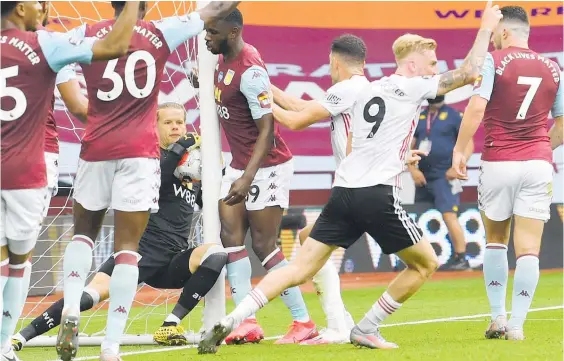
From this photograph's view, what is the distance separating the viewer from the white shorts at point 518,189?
7.40m

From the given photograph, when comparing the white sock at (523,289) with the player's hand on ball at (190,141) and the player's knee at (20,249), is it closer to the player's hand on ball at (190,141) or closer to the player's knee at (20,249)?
the player's hand on ball at (190,141)

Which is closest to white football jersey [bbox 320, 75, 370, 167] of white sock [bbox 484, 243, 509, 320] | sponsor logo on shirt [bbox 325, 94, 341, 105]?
sponsor logo on shirt [bbox 325, 94, 341, 105]

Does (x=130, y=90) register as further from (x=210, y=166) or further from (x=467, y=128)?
(x=467, y=128)

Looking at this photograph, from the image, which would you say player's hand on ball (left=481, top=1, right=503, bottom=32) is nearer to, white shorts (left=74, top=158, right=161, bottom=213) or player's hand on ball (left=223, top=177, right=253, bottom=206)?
player's hand on ball (left=223, top=177, right=253, bottom=206)

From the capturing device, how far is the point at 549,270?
570 inches

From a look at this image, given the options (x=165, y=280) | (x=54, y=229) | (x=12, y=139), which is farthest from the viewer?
(x=54, y=229)

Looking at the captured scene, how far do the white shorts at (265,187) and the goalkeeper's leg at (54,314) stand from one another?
42.2 inches

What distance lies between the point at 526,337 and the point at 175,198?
2.77 m

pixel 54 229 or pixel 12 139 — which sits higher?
pixel 12 139

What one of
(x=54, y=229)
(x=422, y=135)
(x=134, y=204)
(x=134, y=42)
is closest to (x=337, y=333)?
Result: (x=134, y=204)

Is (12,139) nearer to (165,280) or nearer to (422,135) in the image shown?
(165,280)

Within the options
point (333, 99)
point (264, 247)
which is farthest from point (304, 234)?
point (333, 99)

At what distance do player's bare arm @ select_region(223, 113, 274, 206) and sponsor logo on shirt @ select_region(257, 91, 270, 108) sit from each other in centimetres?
7

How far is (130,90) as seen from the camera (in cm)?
622
